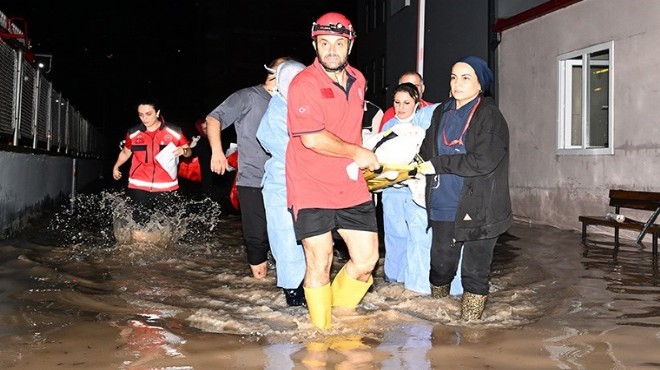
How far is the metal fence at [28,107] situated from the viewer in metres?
10.6

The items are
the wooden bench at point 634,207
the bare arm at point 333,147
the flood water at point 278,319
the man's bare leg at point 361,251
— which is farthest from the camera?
the wooden bench at point 634,207

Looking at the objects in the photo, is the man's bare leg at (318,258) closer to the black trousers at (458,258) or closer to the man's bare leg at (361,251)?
the man's bare leg at (361,251)

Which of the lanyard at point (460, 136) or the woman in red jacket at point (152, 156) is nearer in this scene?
the lanyard at point (460, 136)

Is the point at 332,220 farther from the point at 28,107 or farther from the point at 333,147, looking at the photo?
the point at 28,107

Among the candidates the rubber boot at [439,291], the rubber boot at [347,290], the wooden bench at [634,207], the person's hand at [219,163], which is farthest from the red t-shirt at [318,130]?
the wooden bench at [634,207]

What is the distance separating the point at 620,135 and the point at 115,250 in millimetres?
7214

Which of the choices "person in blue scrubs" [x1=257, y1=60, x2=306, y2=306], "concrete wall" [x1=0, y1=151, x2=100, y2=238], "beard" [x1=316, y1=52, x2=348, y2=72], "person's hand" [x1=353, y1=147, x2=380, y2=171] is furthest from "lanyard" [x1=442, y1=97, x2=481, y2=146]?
"concrete wall" [x1=0, y1=151, x2=100, y2=238]

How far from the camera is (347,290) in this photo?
512cm

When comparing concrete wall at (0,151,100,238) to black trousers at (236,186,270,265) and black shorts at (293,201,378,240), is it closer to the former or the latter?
black trousers at (236,186,270,265)

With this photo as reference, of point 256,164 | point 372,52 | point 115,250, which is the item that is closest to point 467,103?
point 256,164

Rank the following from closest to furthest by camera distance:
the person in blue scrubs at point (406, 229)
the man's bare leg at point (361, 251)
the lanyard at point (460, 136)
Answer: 1. the man's bare leg at point (361, 251)
2. the lanyard at point (460, 136)
3. the person in blue scrubs at point (406, 229)

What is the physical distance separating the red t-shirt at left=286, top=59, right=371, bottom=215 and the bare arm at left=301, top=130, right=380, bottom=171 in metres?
0.04

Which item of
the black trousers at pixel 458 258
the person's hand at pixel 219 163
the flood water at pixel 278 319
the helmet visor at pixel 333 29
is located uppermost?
the helmet visor at pixel 333 29

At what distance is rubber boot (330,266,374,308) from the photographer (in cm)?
508
